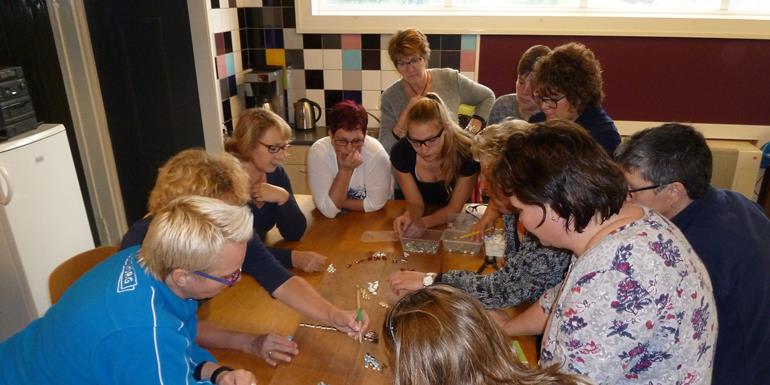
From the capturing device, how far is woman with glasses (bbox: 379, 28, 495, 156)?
332cm

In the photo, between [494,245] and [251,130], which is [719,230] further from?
[251,130]

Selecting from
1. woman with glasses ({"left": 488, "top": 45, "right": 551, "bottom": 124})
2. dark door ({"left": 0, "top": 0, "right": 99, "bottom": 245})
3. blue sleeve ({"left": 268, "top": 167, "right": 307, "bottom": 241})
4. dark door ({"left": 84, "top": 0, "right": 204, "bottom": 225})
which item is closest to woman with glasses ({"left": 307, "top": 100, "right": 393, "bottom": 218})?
blue sleeve ({"left": 268, "top": 167, "right": 307, "bottom": 241})

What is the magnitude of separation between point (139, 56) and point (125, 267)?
2851mm

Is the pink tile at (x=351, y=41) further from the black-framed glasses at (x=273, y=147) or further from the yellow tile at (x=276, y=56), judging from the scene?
the black-framed glasses at (x=273, y=147)

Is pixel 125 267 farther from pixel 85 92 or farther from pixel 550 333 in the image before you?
pixel 85 92

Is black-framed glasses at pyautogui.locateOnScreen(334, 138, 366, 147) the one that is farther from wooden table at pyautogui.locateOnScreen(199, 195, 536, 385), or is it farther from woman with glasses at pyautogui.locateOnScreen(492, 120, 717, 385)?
woman with glasses at pyautogui.locateOnScreen(492, 120, 717, 385)

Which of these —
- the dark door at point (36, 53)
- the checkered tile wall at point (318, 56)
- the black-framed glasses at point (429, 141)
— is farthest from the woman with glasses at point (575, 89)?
the dark door at point (36, 53)

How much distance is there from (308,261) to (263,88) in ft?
8.07

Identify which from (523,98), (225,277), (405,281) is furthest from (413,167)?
(225,277)

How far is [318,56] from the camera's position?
4477 mm

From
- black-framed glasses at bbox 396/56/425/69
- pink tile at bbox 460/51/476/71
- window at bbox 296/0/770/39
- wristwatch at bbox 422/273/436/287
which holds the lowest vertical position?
wristwatch at bbox 422/273/436/287

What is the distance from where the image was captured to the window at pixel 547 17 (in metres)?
3.98

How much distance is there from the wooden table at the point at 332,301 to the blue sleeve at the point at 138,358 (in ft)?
1.22

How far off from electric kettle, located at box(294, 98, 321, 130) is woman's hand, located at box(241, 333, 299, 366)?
118 inches
